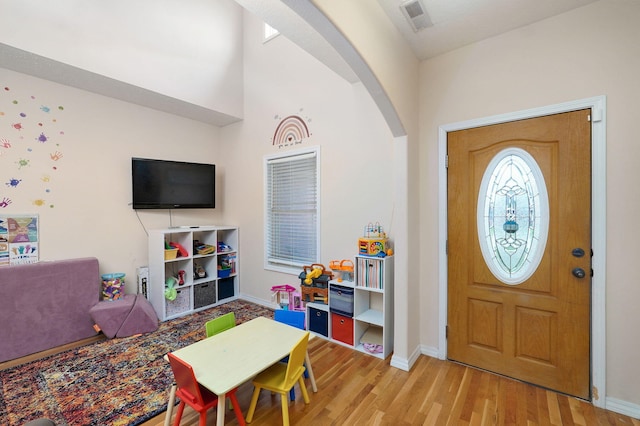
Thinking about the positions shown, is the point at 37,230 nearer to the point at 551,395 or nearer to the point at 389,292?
the point at 389,292

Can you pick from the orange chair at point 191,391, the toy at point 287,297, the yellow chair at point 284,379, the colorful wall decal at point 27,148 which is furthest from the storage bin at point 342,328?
the colorful wall decal at point 27,148

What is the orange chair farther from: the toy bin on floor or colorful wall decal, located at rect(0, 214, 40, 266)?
colorful wall decal, located at rect(0, 214, 40, 266)

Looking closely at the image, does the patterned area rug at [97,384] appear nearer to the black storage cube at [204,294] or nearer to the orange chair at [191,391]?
the orange chair at [191,391]

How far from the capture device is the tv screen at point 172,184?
362 cm

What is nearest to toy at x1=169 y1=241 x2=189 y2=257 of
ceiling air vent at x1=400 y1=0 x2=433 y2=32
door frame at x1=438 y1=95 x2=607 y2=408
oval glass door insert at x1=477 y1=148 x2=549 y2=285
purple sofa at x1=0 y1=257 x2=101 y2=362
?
purple sofa at x1=0 y1=257 x2=101 y2=362

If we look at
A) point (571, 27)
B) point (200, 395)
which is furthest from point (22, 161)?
point (571, 27)

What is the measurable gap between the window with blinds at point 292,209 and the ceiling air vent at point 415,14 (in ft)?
5.44

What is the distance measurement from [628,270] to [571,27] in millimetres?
1817

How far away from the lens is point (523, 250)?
227cm

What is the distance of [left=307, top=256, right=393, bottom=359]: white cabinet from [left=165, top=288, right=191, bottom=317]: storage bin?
72.9 inches

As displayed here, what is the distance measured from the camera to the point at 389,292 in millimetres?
2764

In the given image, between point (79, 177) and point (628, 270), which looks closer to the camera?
point (628, 270)

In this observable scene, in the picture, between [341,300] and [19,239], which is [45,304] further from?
Answer: [341,300]

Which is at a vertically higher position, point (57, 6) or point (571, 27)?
point (57, 6)
